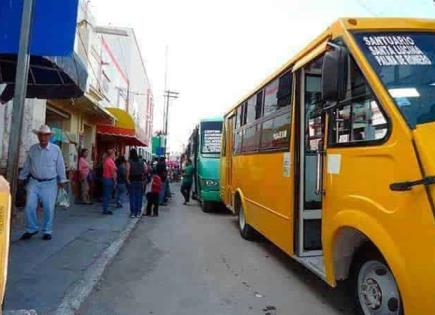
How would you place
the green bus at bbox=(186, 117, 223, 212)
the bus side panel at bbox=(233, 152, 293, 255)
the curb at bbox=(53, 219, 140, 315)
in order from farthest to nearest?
1. the green bus at bbox=(186, 117, 223, 212)
2. the bus side panel at bbox=(233, 152, 293, 255)
3. the curb at bbox=(53, 219, 140, 315)

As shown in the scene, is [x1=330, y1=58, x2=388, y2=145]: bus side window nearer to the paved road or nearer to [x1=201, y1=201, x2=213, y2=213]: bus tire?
the paved road

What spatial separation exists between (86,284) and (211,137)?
34.7ft

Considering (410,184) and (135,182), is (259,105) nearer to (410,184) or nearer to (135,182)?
(135,182)

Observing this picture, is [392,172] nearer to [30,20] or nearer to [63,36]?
[30,20]

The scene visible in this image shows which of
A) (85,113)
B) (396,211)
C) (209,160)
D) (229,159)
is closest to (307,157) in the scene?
(396,211)

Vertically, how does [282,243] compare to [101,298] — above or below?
above

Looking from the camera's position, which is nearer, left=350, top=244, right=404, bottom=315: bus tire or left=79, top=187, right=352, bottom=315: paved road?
left=350, top=244, right=404, bottom=315: bus tire

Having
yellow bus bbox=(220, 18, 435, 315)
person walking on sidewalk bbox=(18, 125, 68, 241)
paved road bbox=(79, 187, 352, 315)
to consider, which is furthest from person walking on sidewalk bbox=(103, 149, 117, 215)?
yellow bus bbox=(220, 18, 435, 315)

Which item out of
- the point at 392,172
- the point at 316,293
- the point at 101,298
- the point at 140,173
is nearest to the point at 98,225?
the point at 140,173

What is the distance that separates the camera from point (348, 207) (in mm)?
4484

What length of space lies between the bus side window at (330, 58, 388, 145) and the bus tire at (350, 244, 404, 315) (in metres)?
1.00

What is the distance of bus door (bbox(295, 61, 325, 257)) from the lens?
20.2 feet

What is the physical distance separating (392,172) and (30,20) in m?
3.20

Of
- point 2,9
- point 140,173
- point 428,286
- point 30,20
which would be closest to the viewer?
point 428,286
